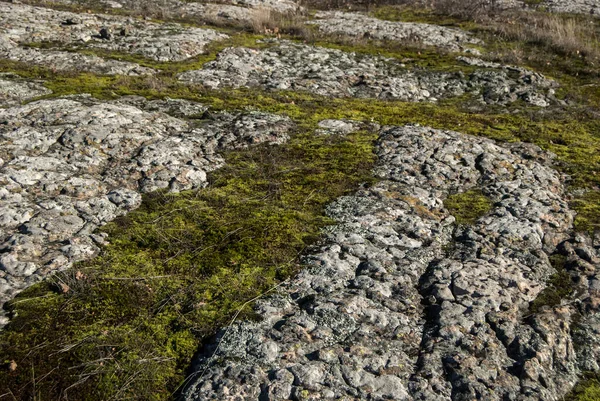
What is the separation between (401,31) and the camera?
1834 cm

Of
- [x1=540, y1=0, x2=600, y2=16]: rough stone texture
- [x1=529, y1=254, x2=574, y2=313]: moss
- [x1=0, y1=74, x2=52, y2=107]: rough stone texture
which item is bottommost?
[x1=0, y1=74, x2=52, y2=107]: rough stone texture

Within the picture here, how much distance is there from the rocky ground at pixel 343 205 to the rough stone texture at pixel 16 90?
6 cm

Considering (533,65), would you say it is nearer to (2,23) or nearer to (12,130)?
(12,130)

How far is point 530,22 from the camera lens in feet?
65.6

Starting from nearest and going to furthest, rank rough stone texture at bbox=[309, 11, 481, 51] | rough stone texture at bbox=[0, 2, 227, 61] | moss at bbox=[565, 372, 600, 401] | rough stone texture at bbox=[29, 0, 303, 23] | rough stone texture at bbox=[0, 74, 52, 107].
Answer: moss at bbox=[565, 372, 600, 401]
rough stone texture at bbox=[0, 74, 52, 107]
rough stone texture at bbox=[0, 2, 227, 61]
rough stone texture at bbox=[309, 11, 481, 51]
rough stone texture at bbox=[29, 0, 303, 23]

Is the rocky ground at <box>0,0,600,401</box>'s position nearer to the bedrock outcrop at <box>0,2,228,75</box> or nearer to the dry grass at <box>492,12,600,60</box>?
the bedrock outcrop at <box>0,2,228,75</box>

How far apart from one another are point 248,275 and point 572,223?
15.6ft

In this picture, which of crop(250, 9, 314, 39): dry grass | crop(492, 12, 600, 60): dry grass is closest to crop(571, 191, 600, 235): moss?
crop(492, 12, 600, 60): dry grass

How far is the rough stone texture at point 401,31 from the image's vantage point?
1715 centimetres

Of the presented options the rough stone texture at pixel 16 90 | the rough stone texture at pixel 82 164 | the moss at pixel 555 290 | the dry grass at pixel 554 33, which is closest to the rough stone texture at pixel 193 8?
the rough stone texture at pixel 16 90

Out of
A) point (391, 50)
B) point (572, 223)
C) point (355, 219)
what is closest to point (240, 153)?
point (355, 219)

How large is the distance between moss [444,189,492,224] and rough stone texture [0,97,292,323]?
3.32 meters

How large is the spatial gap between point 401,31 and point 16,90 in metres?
13.7

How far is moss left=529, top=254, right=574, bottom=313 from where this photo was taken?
5332 millimetres
